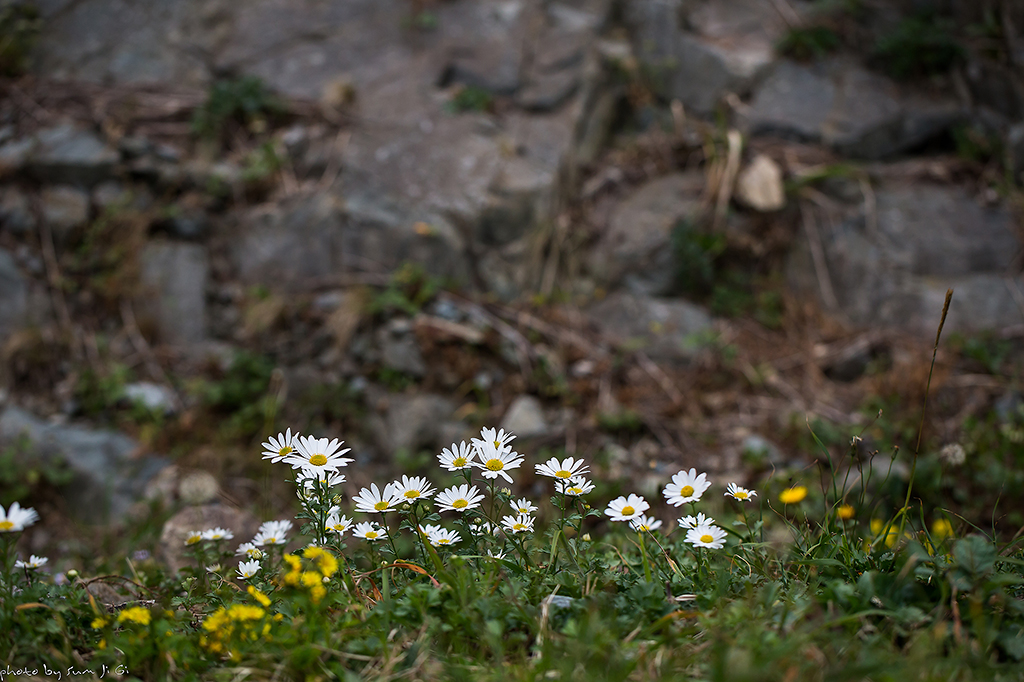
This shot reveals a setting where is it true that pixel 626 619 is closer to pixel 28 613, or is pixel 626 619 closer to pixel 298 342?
pixel 28 613

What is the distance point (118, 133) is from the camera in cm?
466

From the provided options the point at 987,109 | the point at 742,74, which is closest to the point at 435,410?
the point at 742,74

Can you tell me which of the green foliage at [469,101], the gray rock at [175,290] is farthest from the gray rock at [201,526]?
the green foliage at [469,101]

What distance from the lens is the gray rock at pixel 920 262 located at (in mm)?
4367

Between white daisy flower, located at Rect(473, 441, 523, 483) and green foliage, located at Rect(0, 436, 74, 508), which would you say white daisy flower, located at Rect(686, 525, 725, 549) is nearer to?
white daisy flower, located at Rect(473, 441, 523, 483)

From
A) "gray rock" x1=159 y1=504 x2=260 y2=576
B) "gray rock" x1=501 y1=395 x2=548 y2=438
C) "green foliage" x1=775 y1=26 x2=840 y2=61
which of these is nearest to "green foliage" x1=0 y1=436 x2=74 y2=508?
"gray rock" x1=159 y1=504 x2=260 y2=576

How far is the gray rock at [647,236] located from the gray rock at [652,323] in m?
0.13

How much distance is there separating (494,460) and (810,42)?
5.41m

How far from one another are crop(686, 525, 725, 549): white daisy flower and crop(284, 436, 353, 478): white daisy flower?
0.73 metres

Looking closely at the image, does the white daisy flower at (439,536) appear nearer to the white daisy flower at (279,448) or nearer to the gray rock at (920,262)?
the white daisy flower at (279,448)

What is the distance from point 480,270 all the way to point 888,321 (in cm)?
282

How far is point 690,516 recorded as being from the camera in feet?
5.07

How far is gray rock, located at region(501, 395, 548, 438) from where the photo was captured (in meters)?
3.76

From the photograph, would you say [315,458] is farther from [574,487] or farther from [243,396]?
[243,396]
